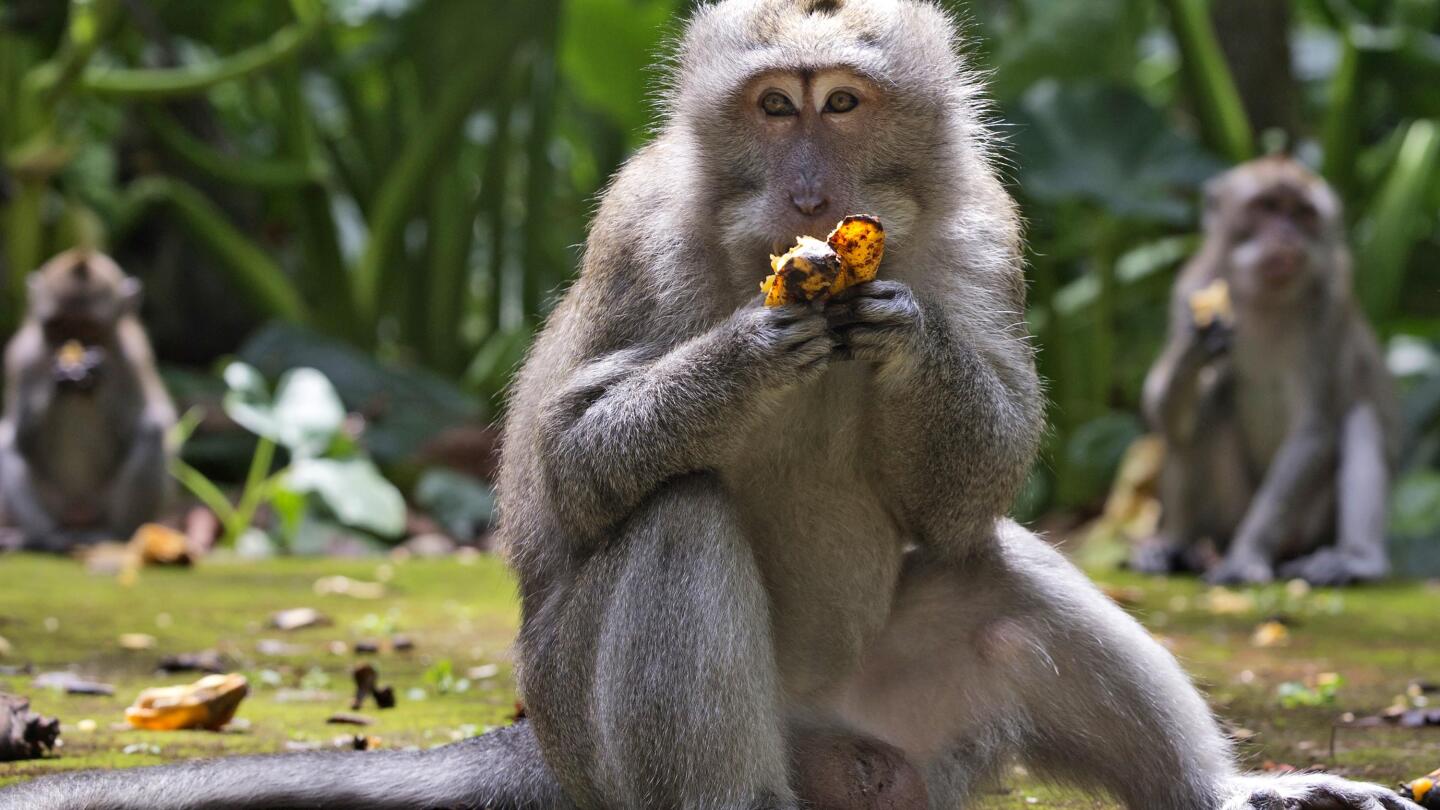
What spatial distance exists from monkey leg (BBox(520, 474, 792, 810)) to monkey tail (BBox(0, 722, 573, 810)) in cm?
37

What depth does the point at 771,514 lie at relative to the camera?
3.37 m

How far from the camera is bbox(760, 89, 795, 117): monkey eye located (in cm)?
321

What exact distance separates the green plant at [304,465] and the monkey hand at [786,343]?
20.9ft

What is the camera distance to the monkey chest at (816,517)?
336 cm

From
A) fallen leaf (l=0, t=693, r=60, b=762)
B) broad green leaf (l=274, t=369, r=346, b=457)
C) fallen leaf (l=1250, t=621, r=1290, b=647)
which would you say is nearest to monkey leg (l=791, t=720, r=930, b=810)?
fallen leaf (l=0, t=693, r=60, b=762)

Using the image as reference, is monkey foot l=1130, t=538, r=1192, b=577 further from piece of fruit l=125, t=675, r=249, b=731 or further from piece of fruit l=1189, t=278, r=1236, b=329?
piece of fruit l=125, t=675, r=249, b=731

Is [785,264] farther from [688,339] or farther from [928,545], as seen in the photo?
[928,545]

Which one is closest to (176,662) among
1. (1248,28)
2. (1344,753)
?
(1344,753)

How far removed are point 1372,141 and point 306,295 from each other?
28.9ft

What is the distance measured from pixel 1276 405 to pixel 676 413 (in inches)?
266

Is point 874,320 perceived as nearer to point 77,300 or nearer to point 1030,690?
point 1030,690

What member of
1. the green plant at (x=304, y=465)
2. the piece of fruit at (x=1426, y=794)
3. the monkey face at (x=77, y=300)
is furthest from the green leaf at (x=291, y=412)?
the piece of fruit at (x=1426, y=794)

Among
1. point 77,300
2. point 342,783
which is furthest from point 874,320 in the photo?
point 77,300

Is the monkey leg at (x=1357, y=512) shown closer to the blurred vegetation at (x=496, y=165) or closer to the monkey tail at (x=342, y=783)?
Answer: the blurred vegetation at (x=496, y=165)
